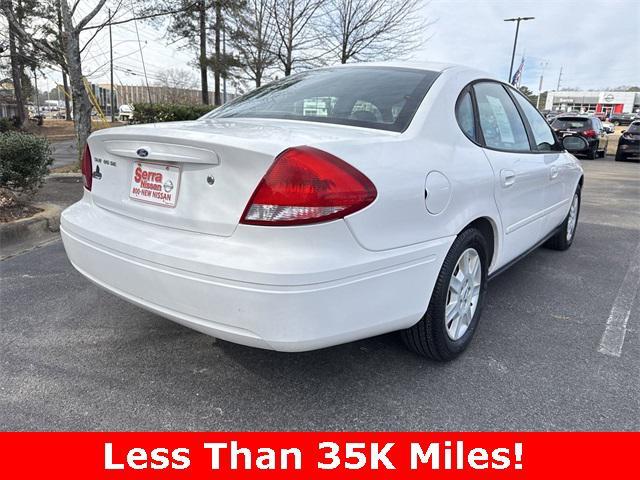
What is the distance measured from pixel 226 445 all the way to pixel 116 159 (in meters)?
1.44

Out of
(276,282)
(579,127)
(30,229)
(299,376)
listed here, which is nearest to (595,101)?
(579,127)

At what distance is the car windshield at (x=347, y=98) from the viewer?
2.42 metres

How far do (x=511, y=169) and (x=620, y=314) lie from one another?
139 centimetres

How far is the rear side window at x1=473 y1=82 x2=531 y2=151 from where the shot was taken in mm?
2918

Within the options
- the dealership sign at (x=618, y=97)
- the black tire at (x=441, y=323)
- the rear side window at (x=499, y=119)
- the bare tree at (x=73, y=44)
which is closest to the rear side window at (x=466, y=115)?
the rear side window at (x=499, y=119)

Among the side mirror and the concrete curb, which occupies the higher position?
the side mirror

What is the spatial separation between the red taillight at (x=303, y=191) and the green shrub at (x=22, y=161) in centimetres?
425

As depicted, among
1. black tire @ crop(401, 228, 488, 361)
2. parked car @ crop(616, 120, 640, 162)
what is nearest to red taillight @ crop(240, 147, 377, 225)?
black tire @ crop(401, 228, 488, 361)

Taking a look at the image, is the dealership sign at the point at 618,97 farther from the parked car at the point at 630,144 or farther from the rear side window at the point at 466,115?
the rear side window at the point at 466,115

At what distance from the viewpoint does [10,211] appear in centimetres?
508

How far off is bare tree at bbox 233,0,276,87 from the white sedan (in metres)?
13.2

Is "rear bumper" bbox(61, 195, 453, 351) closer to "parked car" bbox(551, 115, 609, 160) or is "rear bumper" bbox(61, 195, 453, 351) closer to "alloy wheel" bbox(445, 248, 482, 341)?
"alloy wheel" bbox(445, 248, 482, 341)

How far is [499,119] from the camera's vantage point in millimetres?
3178

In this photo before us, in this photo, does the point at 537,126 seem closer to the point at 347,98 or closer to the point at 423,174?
the point at 347,98
